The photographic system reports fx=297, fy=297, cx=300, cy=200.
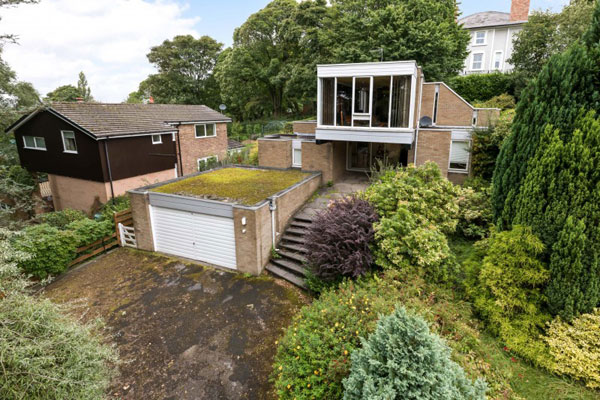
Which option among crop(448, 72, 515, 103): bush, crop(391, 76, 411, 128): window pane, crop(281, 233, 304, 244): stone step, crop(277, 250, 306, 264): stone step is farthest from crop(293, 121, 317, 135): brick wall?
crop(448, 72, 515, 103): bush

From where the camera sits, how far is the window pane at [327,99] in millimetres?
12867

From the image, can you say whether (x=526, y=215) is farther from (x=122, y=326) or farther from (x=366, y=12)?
(x=366, y=12)

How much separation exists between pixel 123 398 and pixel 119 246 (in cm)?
844

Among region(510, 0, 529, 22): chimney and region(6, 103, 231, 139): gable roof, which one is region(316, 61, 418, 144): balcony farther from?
region(510, 0, 529, 22): chimney

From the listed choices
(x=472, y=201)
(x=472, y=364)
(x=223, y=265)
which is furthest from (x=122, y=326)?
(x=472, y=201)

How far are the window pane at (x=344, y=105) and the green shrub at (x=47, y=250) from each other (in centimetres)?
1167

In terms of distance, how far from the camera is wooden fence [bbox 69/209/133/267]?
1166cm

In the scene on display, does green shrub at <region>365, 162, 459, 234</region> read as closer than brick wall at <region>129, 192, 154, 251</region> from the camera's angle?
Yes

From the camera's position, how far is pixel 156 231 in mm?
11875

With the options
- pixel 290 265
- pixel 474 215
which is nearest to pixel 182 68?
pixel 290 265

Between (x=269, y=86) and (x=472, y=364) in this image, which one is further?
(x=269, y=86)

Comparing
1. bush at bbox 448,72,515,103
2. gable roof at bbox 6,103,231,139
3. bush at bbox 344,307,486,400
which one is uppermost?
bush at bbox 448,72,515,103

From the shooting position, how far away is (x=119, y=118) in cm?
1752

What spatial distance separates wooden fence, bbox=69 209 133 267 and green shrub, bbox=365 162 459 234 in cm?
1042
